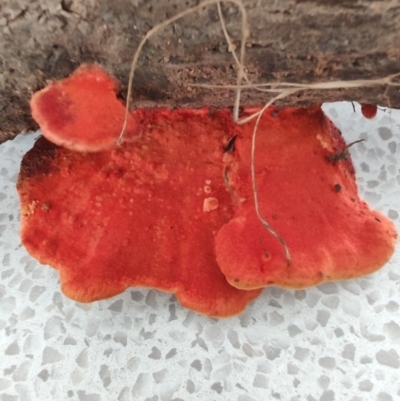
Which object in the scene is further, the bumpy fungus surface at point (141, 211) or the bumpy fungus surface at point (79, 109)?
the bumpy fungus surface at point (141, 211)

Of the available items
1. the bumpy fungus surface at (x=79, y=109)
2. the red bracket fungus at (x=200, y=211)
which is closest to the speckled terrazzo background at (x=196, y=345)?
the red bracket fungus at (x=200, y=211)

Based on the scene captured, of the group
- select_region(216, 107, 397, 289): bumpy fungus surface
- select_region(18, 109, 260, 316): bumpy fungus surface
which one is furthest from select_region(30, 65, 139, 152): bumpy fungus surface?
select_region(216, 107, 397, 289): bumpy fungus surface

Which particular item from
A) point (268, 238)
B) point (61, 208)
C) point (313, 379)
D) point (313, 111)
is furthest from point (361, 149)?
point (61, 208)

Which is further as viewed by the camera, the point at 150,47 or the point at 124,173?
the point at 124,173

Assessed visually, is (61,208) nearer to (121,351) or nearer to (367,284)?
(121,351)

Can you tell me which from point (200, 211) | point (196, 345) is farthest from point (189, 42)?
point (196, 345)

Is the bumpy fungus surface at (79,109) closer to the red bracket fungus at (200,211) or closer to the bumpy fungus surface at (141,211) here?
the red bracket fungus at (200,211)
